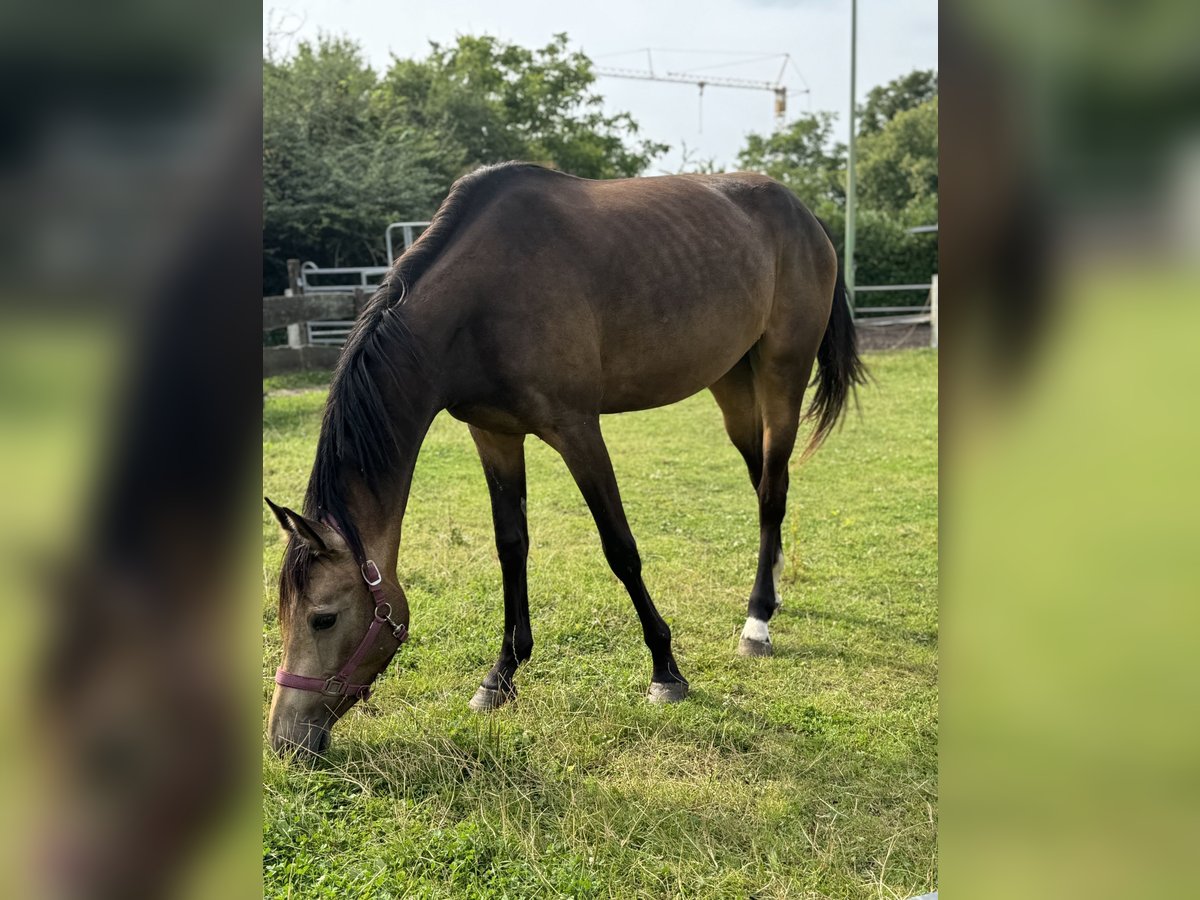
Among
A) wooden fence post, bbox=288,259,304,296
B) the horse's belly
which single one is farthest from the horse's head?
wooden fence post, bbox=288,259,304,296

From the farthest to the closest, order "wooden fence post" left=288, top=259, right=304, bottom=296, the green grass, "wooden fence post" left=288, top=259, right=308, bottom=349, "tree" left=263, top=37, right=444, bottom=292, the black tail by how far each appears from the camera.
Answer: "tree" left=263, top=37, right=444, bottom=292, "wooden fence post" left=288, top=259, right=304, bottom=296, "wooden fence post" left=288, top=259, right=308, bottom=349, the black tail, the green grass

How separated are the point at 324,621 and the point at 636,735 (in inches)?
49.3

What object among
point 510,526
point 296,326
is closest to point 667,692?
point 510,526

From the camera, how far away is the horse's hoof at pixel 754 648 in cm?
414

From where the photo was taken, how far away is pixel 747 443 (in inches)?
193

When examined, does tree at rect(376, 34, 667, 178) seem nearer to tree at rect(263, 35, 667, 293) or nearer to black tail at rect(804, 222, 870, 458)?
tree at rect(263, 35, 667, 293)

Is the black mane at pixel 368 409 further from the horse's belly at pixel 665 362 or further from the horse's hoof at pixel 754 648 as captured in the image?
the horse's hoof at pixel 754 648

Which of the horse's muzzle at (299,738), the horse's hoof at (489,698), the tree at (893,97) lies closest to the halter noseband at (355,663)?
the horse's muzzle at (299,738)

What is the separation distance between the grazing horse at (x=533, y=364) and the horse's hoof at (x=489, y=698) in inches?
0.5

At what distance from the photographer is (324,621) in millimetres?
2750

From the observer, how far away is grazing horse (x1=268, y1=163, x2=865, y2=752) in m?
2.79

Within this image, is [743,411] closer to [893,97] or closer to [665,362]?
[665,362]

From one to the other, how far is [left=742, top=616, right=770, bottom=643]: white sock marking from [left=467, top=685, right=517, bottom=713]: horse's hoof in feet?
3.93
